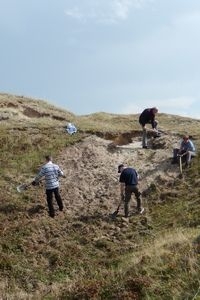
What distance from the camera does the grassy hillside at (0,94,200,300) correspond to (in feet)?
43.5

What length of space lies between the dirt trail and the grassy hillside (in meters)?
0.19

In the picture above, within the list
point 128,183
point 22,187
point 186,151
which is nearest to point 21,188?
point 22,187

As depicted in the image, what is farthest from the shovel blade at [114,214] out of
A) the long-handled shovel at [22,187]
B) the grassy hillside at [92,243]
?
the long-handled shovel at [22,187]

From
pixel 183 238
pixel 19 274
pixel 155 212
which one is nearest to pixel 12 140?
pixel 155 212

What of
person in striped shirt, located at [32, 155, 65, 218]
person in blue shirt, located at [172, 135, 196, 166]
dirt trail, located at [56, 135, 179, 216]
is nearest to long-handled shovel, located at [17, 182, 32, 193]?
dirt trail, located at [56, 135, 179, 216]

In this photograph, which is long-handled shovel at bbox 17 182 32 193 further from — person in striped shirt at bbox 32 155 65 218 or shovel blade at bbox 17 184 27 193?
person in striped shirt at bbox 32 155 65 218

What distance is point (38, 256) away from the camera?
53.1ft

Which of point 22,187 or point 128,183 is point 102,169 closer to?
point 22,187

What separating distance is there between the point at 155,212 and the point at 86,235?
8.61ft

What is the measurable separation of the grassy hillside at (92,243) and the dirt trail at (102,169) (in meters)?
0.19

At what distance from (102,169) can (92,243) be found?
17.4ft

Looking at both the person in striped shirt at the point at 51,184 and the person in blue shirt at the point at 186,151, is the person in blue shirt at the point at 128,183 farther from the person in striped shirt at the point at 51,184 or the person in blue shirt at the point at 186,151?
the person in blue shirt at the point at 186,151

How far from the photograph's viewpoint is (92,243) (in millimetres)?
16750

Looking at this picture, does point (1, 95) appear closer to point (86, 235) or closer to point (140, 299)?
point (86, 235)
